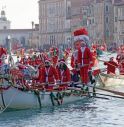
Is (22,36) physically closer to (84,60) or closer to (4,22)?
(4,22)

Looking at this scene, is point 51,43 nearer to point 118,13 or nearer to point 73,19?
point 73,19

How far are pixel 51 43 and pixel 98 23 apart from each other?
28.1m

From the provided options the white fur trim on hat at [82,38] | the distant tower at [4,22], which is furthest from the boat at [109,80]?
the distant tower at [4,22]

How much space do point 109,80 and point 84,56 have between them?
5780 millimetres

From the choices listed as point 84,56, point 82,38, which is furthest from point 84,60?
point 82,38

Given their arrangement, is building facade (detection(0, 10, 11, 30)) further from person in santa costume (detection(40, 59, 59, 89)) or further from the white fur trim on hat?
person in santa costume (detection(40, 59, 59, 89))

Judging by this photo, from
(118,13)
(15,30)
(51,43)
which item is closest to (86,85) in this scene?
(118,13)

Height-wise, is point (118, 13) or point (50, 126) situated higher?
point (118, 13)

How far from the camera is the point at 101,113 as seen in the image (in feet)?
76.1

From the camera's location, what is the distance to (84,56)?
1001 inches

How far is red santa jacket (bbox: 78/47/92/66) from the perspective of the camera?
25.4 metres

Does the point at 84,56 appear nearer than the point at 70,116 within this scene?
No

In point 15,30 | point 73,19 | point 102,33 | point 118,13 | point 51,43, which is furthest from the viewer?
point 15,30

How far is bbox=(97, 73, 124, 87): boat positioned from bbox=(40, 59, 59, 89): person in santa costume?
6268mm
